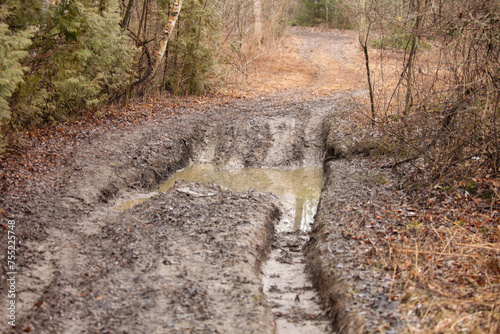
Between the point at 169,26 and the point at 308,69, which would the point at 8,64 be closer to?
the point at 169,26

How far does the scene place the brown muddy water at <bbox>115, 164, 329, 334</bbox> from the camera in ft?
16.3

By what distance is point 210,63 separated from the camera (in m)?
14.7

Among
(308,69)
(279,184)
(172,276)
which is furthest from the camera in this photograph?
(308,69)

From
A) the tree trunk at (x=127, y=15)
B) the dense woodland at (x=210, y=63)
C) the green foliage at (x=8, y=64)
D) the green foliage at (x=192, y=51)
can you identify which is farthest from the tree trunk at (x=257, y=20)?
the green foliage at (x=8, y=64)

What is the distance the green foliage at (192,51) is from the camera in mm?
13781

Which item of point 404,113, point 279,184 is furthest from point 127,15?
point 404,113

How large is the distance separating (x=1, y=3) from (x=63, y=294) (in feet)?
19.4

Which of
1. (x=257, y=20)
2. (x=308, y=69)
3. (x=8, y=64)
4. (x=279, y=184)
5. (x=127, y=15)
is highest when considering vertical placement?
(x=257, y=20)

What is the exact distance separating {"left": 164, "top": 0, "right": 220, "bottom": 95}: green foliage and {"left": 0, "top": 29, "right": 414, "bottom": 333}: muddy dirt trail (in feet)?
14.2

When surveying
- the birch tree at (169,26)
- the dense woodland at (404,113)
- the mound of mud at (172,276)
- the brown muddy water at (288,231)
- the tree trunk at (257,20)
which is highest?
the tree trunk at (257,20)

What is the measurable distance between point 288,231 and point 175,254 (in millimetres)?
2527

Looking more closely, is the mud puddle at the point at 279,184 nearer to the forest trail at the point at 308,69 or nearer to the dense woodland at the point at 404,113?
the dense woodland at the point at 404,113

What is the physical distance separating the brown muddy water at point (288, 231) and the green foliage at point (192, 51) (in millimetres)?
4812

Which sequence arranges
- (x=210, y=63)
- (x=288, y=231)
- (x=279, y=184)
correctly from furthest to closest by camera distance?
(x=210, y=63)
(x=279, y=184)
(x=288, y=231)
